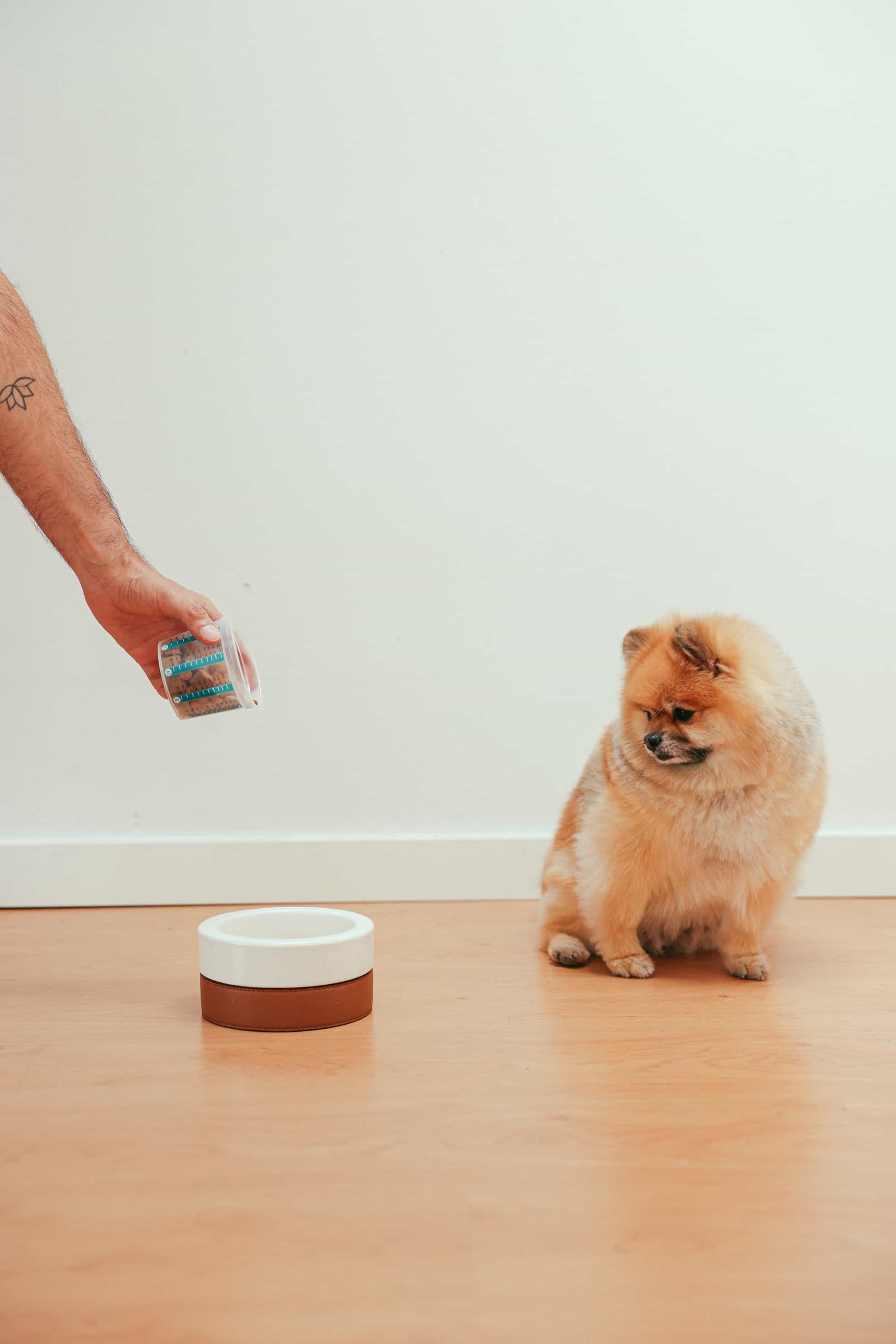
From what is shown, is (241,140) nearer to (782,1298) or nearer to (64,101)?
(64,101)

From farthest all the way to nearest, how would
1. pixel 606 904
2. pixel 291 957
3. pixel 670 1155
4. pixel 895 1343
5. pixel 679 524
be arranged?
pixel 679 524 → pixel 606 904 → pixel 291 957 → pixel 670 1155 → pixel 895 1343


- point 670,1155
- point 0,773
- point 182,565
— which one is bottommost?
point 670,1155

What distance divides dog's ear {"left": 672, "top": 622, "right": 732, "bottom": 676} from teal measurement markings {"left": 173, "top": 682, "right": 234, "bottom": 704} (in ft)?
2.22

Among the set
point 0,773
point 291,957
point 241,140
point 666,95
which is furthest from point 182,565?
point 666,95

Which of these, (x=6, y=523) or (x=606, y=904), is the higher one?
(x=6, y=523)

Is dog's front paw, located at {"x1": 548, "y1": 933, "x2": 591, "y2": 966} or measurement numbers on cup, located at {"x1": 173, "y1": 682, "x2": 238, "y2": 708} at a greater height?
measurement numbers on cup, located at {"x1": 173, "y1": 682, "x2": 238, "y2": 708}

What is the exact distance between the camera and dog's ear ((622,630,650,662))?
5.74ft

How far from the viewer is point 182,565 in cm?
220

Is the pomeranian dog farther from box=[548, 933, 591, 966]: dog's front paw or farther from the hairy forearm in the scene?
the hairy forearm

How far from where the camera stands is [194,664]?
1.48 m

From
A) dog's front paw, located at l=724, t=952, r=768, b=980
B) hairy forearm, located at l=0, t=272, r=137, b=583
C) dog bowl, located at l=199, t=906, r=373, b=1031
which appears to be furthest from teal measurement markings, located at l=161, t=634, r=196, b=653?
dog's front paw, located at l=724, t=952, r=768, b=980

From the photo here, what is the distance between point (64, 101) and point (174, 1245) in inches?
85.6

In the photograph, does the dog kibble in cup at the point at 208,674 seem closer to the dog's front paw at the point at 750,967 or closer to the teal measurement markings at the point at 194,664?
the teal measurement markings at the point at 194,664

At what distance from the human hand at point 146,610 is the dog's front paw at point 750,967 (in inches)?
38.0
